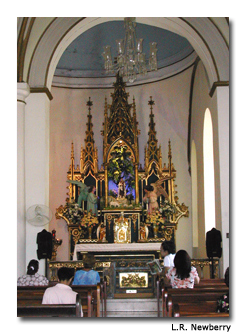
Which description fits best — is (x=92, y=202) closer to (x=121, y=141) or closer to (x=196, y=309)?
(x=121, y=141)

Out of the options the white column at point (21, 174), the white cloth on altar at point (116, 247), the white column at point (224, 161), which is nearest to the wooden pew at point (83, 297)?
the white column at point (21, 174)

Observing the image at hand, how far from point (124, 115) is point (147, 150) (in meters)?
1.16

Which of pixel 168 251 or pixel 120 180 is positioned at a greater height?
pixel 120 180

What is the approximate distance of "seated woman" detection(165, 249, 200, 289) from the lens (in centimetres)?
652

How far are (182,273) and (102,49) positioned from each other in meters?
9.69

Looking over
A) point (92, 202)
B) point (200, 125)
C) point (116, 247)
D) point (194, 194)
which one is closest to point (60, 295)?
point (116, 247)

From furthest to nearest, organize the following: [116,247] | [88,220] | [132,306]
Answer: [88,220], [116,247], [132,306]

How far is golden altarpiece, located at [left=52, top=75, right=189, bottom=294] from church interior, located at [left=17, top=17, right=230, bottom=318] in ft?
0.09

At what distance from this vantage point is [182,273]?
259 inches

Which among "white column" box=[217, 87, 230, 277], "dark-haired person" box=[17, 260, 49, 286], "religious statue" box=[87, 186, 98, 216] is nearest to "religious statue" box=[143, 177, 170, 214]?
"religious statue" box=[87, 186, 98, 216]

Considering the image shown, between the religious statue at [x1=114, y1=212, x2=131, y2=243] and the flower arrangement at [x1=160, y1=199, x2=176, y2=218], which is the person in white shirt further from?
the flower arrangement at [x1=160, y1=199, x2=176, y2=218]

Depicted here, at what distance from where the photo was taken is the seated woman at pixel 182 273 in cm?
652

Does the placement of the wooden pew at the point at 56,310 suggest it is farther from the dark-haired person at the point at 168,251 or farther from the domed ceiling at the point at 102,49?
the domed ceiling at the point at 102,49

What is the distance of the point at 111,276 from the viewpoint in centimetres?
847
